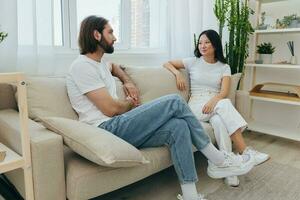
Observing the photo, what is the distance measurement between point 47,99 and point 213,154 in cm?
102

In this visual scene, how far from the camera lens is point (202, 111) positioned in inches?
77.9

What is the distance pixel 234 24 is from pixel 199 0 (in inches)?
16.4

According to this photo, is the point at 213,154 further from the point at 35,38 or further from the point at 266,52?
the point at 266,52

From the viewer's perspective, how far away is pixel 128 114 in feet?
4.82

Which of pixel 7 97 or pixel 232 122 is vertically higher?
pixel 7 97

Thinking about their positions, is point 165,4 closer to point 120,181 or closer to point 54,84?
point 54,84

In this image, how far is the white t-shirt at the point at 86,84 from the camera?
145 centimetres

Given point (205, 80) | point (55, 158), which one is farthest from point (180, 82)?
point (55, 158)

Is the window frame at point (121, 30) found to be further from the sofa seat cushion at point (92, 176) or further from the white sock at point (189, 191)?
the white sock at point (189, 191)

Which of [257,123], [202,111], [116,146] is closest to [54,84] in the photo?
[116,146]

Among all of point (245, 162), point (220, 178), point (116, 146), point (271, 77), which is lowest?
point (220, 178)

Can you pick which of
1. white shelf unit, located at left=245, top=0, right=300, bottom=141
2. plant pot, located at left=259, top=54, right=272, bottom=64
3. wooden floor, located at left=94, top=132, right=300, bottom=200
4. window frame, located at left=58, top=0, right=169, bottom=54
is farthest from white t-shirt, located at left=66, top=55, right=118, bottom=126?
plant pot, located at left=259, top=54, right=272, bottom=64

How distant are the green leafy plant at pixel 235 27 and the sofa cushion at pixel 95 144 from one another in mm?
1861

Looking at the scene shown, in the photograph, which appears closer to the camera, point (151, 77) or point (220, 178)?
point (220, 178)
